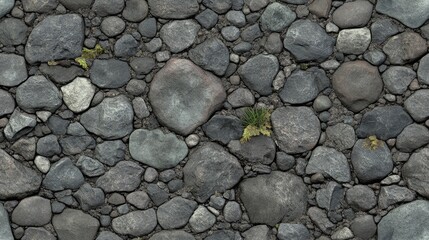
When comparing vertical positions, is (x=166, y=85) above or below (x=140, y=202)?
above

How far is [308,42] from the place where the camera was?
3.69 meters

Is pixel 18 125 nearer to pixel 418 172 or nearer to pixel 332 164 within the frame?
pixel 332 164

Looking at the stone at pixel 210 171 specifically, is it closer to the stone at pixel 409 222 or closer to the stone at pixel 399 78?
the stone at pixel 409 222

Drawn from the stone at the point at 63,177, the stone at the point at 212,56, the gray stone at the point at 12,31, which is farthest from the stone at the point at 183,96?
the gray stone at the point at 12,31

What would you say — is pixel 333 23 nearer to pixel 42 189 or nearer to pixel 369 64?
pixel 369 64

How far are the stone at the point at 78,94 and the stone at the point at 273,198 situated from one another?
1.13m

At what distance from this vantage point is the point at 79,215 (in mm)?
3693

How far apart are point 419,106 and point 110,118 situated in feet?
6.40

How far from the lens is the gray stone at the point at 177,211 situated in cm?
371

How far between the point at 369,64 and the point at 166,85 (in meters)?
1.30

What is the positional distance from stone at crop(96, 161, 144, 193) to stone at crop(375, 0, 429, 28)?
1872 mm

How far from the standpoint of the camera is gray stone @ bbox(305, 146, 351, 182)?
3.69 m

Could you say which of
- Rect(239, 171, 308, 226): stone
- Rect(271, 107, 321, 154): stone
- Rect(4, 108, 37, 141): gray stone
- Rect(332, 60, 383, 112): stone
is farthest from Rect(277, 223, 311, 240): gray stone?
Rect(4, 108, 37, 141): gray stone

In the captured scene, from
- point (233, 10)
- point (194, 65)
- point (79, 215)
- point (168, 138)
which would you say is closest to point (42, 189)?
point (79, 215)
